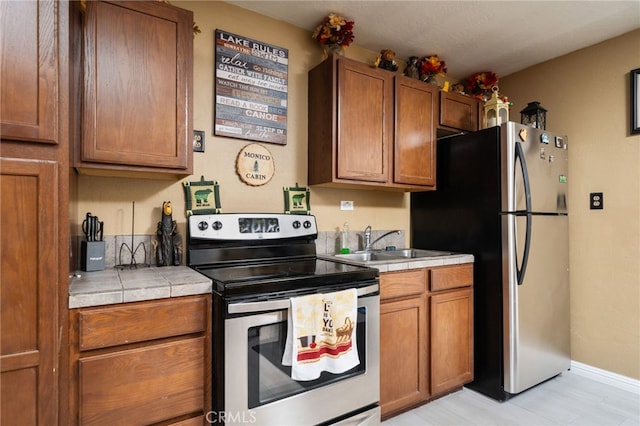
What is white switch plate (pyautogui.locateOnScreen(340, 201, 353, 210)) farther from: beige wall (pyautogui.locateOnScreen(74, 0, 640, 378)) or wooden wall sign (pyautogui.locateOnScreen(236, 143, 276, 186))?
wooden wall sign (pyautogui.locateOnScreen(236, 143, 276, 186))

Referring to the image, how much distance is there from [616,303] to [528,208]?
103cm

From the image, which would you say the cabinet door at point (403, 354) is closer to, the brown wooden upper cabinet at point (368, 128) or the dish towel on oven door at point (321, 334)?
the dish towel on oven door at point (321, 334)

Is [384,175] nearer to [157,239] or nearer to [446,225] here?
[446,225]

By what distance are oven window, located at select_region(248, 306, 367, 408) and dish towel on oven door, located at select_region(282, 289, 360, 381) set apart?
4cm

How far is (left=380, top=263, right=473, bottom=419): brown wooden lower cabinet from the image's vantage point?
194 cm

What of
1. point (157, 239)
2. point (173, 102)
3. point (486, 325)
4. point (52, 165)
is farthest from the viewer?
point (486, 325)

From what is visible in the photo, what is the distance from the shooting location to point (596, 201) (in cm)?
254

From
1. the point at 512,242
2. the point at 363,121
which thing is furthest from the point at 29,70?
the point at 512,242

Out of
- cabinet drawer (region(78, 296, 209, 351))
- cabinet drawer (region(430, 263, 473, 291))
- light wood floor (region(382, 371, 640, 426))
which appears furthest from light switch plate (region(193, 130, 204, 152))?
light wood floor (region(382, 371, 640, 426))

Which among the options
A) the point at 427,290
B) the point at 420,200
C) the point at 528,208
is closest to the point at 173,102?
the point at 427,290

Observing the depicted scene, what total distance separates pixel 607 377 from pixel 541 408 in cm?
77

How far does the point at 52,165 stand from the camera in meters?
1.16

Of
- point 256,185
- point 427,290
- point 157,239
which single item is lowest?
point 427,290

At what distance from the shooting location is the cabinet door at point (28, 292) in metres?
1.08
